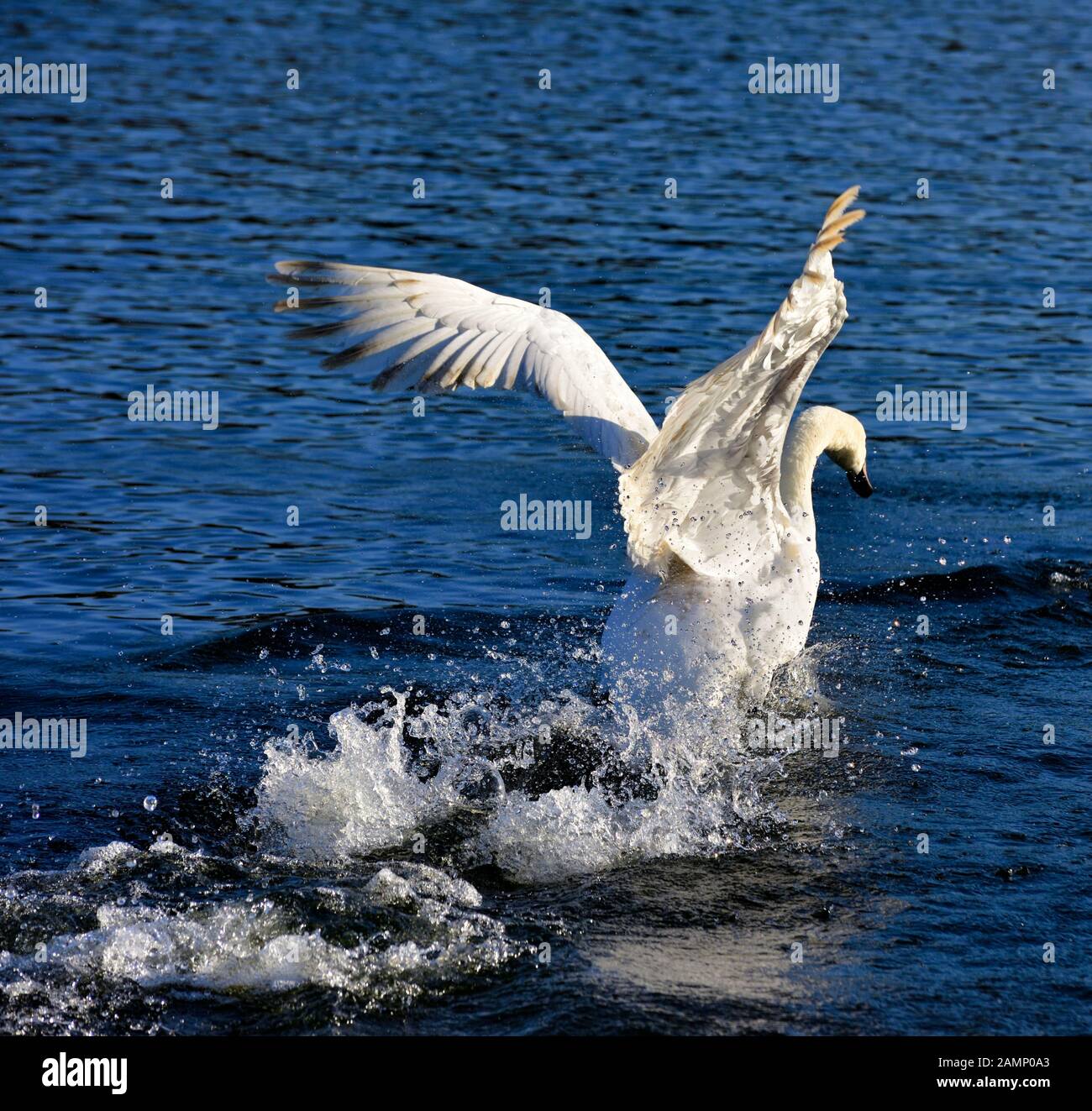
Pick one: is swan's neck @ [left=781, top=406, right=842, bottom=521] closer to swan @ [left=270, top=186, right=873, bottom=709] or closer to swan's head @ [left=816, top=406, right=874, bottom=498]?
swan's head @ [left=816, top=406, right=874, bottom=498]

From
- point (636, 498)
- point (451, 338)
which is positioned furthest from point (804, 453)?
point (451, 338)

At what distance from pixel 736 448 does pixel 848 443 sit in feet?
9.43

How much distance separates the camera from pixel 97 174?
20031 millimetres

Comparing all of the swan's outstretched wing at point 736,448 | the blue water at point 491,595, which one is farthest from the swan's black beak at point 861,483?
the swan's outstretched wing at point 736,448

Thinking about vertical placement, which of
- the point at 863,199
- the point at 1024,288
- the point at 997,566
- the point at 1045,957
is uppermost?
the point at 863,199

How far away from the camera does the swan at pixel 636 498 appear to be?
7250mm

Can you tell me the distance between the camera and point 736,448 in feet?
22.1

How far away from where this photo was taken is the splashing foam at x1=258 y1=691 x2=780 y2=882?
22.3 ft

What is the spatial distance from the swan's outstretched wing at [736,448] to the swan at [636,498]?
1 centimetres

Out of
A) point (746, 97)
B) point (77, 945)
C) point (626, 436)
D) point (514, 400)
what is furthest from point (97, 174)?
point (77, 945)

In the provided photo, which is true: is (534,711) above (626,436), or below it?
below

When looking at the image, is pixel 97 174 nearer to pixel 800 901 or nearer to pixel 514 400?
pixel 514 400

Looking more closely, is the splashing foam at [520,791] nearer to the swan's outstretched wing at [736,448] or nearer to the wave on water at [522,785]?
the wave on water at [522,785]

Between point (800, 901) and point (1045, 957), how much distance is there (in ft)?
3.04
